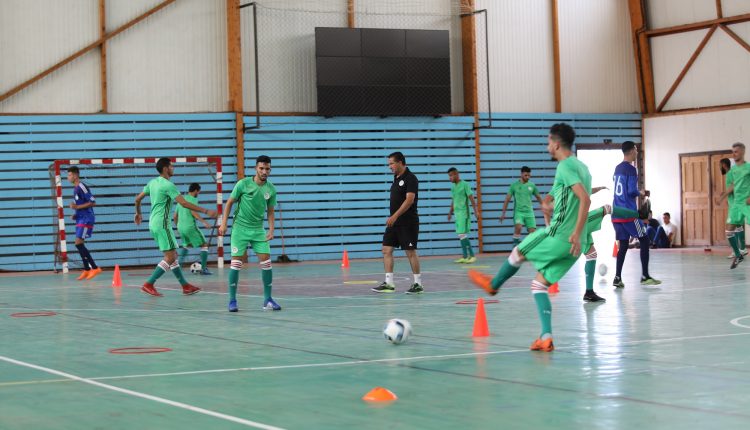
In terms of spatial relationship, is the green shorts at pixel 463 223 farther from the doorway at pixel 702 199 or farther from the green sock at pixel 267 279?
the green sock at pixel 267 279

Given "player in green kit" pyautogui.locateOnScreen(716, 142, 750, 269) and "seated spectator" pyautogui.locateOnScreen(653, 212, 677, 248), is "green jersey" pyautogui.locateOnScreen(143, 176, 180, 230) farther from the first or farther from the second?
"seated spectator" pyautogui.locateOnScreen(653, 212, 677, 248)

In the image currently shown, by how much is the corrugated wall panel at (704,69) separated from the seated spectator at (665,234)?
3.81 meters

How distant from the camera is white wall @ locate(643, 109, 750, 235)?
3275cm

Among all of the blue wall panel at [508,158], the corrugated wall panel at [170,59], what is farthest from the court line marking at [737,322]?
the blue wall panel at [508,158]

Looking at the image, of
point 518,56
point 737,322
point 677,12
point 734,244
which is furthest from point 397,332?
point 677,12

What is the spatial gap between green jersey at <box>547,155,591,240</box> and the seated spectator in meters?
25.0

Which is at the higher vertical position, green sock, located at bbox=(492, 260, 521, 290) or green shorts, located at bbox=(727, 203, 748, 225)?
green shorts, located at bbox=(727, 203, 748, 225)

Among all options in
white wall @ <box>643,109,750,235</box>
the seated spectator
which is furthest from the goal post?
white wall @ <box>643,109,750,235</box>

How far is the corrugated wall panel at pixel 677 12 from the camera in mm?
33469

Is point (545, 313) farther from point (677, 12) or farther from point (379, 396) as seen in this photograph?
point (677, 12)

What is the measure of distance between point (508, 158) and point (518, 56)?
3336mm

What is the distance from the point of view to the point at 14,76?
2883cm

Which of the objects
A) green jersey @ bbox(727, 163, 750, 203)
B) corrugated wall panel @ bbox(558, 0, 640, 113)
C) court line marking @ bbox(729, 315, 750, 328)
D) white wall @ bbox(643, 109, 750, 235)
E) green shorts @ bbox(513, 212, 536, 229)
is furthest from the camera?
corrugated wall panel @ bbox(558, 0, 640, 113)

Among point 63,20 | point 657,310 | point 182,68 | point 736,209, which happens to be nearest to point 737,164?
point 736,209
